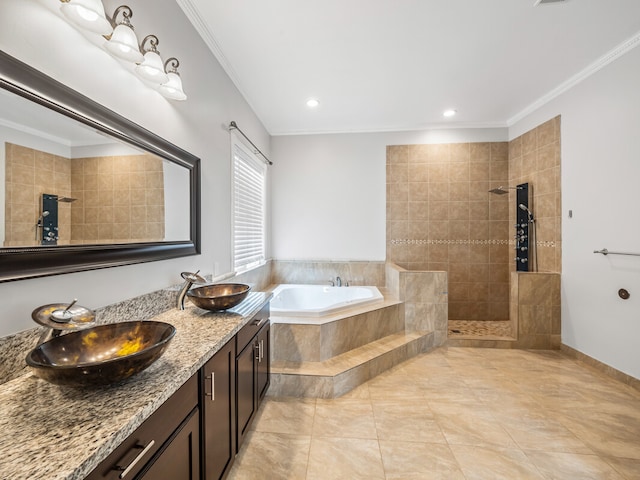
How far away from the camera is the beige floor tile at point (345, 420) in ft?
6.06

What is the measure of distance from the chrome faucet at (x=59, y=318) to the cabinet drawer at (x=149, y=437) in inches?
16.6

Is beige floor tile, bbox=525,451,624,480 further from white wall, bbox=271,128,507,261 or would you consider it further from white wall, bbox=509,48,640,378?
white wall, bbox=271,128,507,261

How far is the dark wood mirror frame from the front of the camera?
2.92ft

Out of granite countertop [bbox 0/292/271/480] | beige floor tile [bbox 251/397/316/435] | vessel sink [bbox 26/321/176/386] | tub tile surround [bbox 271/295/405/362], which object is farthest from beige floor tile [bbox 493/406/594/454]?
vessel sink [bbox 26/321/176/386]

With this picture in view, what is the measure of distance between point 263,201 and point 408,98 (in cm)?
216

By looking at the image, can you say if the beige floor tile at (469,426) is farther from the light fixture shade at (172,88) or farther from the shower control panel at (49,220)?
the light fixture shade at (172,88)

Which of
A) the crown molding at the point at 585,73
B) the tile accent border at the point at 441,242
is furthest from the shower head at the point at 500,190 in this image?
the crown molding at the point at 585,73

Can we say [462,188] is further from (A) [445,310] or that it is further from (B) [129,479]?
(B) [129,479]

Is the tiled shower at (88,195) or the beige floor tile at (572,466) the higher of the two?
the tiled shower at (88,195)

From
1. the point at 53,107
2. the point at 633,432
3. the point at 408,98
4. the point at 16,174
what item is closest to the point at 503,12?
the point at 408,98

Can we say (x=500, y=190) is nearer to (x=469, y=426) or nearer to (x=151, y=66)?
(x=469, y=426)

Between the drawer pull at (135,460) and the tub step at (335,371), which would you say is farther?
the tub step at (335,371)

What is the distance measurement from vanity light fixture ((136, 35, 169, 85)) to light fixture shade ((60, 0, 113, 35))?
271 millimetres

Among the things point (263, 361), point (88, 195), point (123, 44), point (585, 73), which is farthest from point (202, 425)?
point (585, 73)
